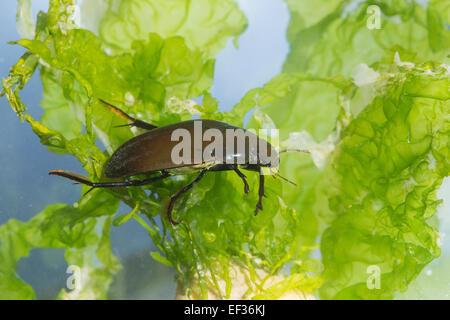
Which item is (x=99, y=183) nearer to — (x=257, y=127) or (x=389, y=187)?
(x=257, y=127)

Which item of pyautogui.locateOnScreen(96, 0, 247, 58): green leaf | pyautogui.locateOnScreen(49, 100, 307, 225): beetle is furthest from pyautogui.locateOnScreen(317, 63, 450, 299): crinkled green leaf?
pyautogui.locateOnScreen(96, 0, 247, 58): green leaf

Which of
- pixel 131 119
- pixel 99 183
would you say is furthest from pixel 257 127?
pixel 99 183

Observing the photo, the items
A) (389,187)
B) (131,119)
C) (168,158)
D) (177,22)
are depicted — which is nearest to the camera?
(168,158)

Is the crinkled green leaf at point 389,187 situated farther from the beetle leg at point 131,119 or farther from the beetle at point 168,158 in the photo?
the beetle leg at point 131,119

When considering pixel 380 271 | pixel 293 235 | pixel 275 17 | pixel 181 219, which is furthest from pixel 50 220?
pixel 275 17

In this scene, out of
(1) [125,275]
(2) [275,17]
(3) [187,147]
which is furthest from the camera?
(2) [275,17]

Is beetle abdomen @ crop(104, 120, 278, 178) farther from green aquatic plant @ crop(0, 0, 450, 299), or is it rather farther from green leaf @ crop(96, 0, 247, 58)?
green leaf @ crop(96, 0, 247, 58)

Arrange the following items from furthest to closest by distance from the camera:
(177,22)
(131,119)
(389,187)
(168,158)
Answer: (177,22)
(389,187)
(131,119)
(168,158)

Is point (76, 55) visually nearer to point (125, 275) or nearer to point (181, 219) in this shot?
point (181, 219)
